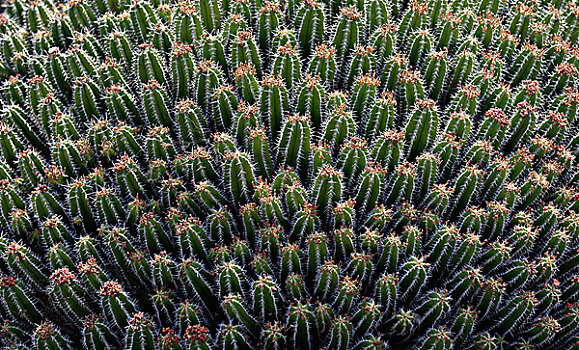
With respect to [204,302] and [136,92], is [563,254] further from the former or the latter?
[136,92]

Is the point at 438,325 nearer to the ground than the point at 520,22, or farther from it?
nearer to the ground

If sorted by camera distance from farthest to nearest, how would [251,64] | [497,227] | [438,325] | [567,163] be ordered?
[251,64] → [567,163] → [497,227] → [438,325]

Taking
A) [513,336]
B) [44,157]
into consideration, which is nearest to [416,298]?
[513,336]

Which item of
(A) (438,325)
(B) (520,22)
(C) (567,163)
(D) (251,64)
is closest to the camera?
(A) (438,325)

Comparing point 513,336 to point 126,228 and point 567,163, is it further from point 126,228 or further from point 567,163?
point 126,228

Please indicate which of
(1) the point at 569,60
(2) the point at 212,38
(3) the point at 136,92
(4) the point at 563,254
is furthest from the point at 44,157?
(1) the point at 569,60

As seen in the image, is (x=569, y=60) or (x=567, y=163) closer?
(x=567, y=163)

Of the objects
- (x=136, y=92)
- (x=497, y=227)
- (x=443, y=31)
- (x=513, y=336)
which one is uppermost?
(x=443, y=31)
